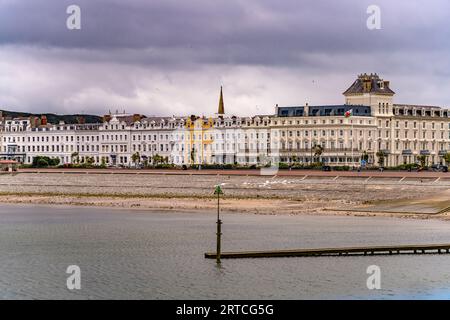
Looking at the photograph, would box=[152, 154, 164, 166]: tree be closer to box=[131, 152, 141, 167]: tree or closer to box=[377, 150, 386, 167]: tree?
box=[131, 152, 141, 167]: tree

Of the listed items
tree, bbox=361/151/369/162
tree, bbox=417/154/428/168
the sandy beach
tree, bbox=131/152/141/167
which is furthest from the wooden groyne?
tree, bbox=131/152/141/167

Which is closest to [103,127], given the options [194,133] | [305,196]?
[194,133]

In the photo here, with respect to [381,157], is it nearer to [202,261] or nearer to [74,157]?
[74,157]

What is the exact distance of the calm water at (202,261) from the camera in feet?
105

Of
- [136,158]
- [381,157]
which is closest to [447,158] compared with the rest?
[381,157]

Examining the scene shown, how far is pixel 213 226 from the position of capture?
5366cm

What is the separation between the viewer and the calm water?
105ft

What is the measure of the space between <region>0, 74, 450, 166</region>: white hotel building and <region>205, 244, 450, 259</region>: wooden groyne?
370 ft

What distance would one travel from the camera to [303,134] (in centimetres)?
15962

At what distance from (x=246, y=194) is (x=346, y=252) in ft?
147

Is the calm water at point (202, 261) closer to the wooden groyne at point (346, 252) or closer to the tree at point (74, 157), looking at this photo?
the wooden groyne at point (346, 252)

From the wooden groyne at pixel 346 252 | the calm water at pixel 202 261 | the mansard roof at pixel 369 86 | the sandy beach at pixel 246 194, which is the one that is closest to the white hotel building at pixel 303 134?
the mansard roof at pixel 369 86
